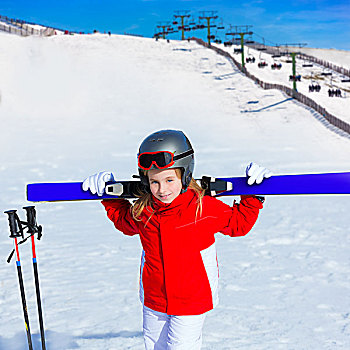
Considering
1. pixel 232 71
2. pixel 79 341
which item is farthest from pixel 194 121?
pixel 79 341

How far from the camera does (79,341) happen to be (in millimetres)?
4512

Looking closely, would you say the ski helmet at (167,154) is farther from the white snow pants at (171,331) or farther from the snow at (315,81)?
the snow at (315,81)

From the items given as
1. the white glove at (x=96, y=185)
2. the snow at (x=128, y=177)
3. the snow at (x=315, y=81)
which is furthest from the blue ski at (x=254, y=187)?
the snow at (x=315, y=81)

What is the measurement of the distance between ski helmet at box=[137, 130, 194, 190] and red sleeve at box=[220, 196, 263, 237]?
360mm

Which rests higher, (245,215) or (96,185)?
(96,185)

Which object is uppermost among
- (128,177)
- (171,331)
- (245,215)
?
(245,215)

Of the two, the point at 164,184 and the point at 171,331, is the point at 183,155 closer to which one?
the point at 164,184

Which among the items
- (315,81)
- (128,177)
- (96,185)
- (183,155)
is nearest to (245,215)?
(183,155)

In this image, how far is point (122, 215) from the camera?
282 centimetres

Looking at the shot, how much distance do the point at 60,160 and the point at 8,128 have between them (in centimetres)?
755

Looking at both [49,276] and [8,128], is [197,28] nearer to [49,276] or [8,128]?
[8,128]

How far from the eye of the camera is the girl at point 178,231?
2.55 meters

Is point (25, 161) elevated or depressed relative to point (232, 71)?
depressed

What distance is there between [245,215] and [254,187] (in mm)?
181
